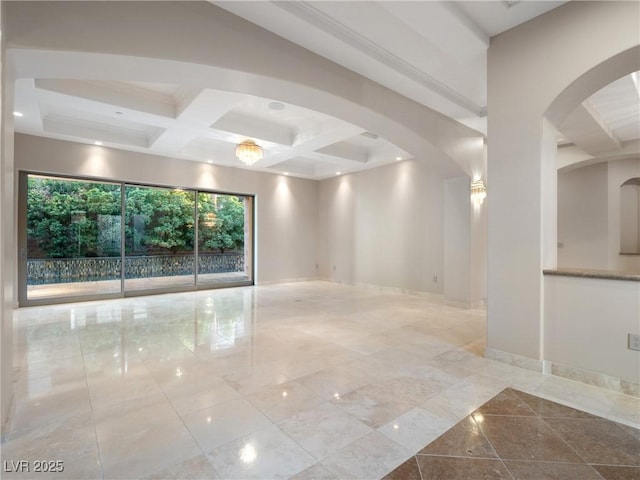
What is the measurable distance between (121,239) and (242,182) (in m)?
3.20

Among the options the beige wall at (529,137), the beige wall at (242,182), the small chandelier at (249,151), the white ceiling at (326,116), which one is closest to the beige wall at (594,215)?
the white ceiling at (326,116)

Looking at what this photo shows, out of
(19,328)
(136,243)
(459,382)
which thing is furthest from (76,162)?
(459,382)

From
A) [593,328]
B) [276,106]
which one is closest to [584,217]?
[593,328]

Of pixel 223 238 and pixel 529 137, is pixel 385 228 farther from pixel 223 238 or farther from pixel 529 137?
pixel 529 137

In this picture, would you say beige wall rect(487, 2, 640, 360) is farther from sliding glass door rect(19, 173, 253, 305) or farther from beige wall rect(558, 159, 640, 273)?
sliding glass door rect(19, 173, 253, 305)

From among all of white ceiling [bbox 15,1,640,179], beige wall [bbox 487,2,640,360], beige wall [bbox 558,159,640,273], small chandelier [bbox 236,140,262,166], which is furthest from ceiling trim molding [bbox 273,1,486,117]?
beige wall [bbox 558,159,640,273]

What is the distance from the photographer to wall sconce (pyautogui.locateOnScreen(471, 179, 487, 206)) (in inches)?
227

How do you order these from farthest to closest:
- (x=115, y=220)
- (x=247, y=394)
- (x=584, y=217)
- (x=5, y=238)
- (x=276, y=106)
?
(x=584, y=217)
(x=115, y=220)
(x=276, y=106)
(x=247, y=394)
(x=5, y=238)

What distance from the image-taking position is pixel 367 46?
3.31 metres

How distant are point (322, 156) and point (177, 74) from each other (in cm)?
444

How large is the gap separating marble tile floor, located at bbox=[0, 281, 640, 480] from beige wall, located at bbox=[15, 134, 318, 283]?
3057 mm

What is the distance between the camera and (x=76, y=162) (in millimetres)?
6148

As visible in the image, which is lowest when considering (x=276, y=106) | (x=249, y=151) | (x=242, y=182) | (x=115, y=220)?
(x=115, y=220)

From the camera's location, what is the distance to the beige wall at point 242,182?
5.93 meters
